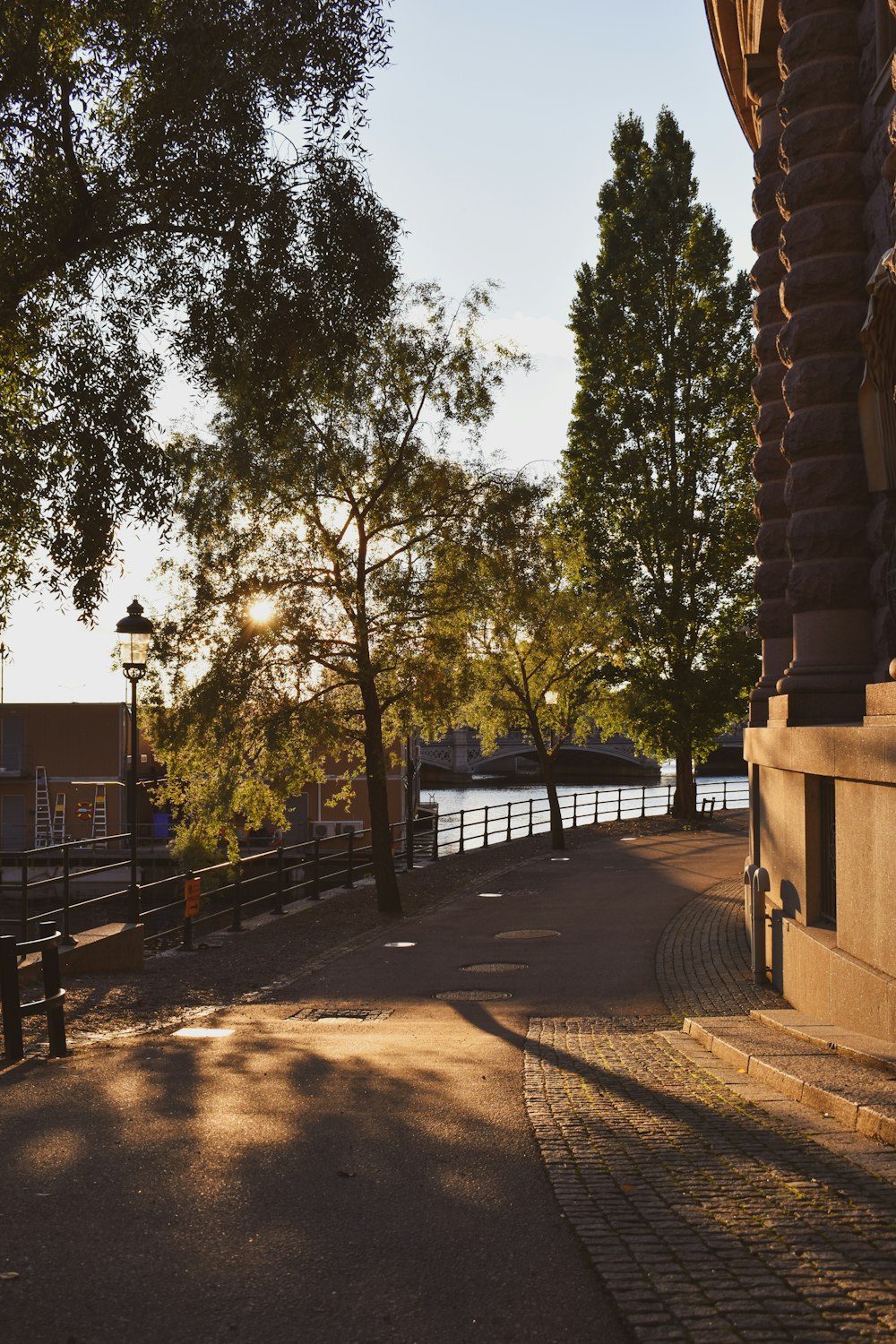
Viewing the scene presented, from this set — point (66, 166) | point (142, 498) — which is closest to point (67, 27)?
point (66, 166)

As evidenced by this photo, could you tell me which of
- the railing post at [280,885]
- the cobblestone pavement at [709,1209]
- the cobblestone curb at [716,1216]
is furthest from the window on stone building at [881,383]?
the railing post at [280,885]

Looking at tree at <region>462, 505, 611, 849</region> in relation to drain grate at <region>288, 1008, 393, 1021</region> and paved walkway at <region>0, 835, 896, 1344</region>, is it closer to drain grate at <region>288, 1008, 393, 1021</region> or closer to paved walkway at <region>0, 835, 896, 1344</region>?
drain grate at <region>288, 1008, 393, 1021</region>

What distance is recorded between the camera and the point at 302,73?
34.7 feet

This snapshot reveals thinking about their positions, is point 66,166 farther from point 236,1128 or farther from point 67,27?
point 236,1128

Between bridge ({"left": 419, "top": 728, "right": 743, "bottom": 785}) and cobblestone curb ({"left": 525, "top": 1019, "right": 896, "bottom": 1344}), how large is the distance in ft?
228

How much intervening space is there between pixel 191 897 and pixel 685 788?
22.4 meters

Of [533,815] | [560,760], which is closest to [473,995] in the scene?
[533,815]

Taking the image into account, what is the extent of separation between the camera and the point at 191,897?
55.8ft

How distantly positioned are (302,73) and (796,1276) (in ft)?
31.5

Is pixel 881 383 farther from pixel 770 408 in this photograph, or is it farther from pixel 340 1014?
pixel 340 1014

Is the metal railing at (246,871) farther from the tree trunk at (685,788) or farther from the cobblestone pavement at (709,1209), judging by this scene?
the cobblestone pavement at (709,1209)

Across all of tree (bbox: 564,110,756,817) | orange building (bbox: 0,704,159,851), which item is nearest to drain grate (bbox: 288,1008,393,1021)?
tree (bbox: 564,110,756,817)

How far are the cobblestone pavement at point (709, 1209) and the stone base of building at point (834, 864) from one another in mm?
1497

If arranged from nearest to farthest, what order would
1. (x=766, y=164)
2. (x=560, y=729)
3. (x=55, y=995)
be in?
(x=55, y=995)
(x=766, y=164)
(x=560, y=729)
